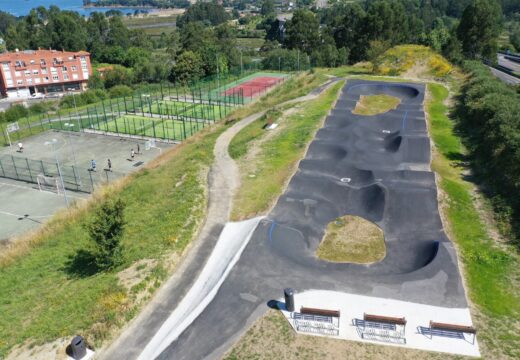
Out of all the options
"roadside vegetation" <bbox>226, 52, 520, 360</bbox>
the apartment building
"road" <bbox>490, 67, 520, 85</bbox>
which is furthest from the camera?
the apartment building

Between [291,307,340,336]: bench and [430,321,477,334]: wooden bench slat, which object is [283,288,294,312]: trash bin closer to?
[291,307,340,336]: bench

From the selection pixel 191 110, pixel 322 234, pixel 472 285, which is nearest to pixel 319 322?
pixel 472 285

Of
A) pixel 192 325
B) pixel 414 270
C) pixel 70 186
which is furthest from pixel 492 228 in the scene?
pixel 70 186

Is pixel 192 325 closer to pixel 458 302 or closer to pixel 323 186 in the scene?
pixel 458 302

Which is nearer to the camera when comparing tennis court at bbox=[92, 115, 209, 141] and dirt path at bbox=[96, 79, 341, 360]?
dirt path at bbox=[96, 79, 341, 360]

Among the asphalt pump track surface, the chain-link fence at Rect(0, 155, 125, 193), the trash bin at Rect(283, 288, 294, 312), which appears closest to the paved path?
the asphalt pump track surface

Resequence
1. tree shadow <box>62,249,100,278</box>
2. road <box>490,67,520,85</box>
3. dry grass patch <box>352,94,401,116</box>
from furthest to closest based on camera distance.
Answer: road <box>490,67,520,85</box>, dry grass patch <box>352,94,401,116</box>, tree shadow <box>62,249,100,278</box>
